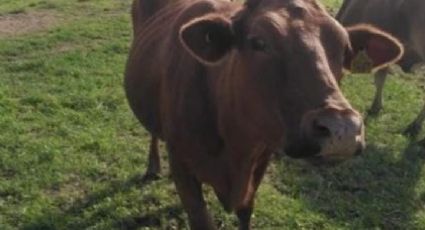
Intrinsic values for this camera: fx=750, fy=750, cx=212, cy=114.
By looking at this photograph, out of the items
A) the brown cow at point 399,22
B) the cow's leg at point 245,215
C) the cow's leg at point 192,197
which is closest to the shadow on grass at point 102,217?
the cow's leg at point 245,215

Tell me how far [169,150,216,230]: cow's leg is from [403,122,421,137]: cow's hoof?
3.36 m

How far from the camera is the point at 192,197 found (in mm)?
4316

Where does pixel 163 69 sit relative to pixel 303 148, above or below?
below

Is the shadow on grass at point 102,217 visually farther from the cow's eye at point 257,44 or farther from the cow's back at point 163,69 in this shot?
the cow's eye at point 257,44

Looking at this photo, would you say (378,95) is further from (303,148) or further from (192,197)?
(303,148)

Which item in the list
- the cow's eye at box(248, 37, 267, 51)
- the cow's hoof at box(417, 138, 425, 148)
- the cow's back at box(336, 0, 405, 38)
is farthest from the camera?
the cow's back at box(336, 0, 405, 38)

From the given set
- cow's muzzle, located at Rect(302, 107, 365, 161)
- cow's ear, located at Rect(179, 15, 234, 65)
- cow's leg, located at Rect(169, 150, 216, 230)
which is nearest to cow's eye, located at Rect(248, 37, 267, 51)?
cow's ear, located at Rect(179, 15, 234, 65)

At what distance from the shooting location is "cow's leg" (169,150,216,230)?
4293 millimetres

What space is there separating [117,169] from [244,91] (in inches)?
107

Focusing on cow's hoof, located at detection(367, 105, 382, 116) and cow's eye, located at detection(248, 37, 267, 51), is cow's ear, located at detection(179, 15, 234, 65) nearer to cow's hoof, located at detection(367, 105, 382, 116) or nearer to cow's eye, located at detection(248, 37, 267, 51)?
cow's eye, located at detection(248, 37, 267, 51)

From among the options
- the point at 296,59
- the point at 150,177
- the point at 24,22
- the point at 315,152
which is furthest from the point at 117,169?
the point at 24,22

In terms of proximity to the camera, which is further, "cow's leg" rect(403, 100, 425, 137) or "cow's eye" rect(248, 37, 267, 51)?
"cow's leg" rect(403, 100, 425, 137)

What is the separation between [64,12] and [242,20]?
8.17 m

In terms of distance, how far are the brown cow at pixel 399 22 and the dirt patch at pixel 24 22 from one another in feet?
14.5
